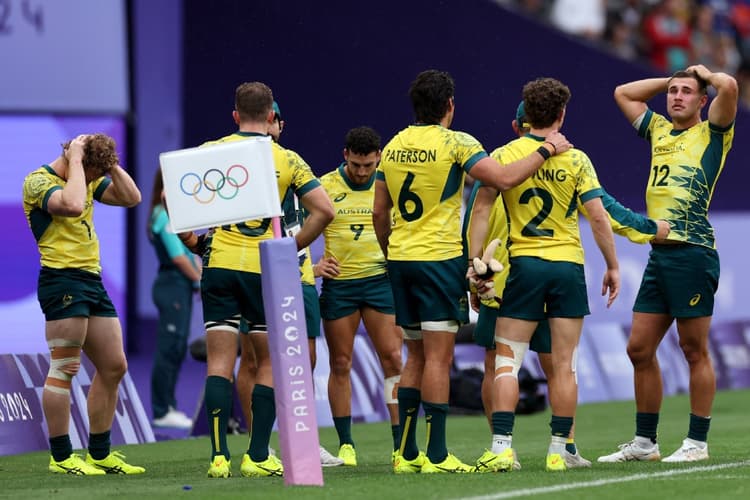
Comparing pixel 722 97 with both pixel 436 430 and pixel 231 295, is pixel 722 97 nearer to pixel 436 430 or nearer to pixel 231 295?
pixel 436 430

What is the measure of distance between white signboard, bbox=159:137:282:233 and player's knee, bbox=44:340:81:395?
68.3 inches

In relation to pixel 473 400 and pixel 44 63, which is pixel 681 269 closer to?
pixel 473 400

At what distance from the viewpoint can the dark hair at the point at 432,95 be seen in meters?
9.17

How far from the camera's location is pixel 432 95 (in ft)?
30.1

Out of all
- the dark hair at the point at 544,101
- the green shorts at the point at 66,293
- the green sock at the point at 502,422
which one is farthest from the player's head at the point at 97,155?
the green sock at the point at 502,422

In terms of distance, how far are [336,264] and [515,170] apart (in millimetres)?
2103

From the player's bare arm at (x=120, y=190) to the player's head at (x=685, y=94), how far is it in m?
3.62

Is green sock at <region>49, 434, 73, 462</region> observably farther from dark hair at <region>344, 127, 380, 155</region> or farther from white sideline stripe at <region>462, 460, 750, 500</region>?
white sideline stripe at <region>462, 460, 750, 500</region>

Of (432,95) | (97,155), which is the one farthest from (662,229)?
(97,155)

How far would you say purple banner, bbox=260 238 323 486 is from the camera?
818cm

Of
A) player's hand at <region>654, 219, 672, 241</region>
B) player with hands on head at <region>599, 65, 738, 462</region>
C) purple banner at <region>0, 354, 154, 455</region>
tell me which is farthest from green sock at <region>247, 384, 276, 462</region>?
→ purple banner at <region>0, 354, 154, 455</region>

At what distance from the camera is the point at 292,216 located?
32.4 ft

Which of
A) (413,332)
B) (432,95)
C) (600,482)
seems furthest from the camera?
(413,332)

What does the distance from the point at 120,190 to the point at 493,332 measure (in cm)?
267
